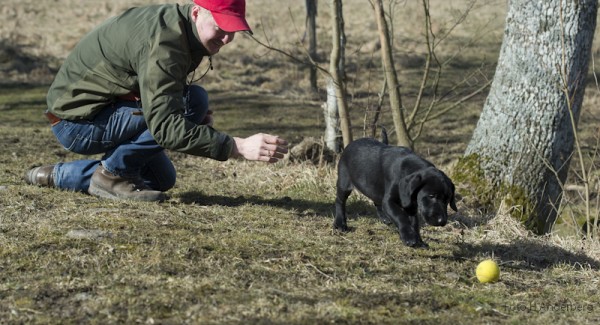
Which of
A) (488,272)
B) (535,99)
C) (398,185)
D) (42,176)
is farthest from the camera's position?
(535,99)

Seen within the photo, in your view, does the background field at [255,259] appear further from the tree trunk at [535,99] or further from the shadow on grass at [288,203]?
the tree trunk at [535,99]

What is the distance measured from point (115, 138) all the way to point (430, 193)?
2.42 m

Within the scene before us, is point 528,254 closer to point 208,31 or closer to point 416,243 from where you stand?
point 416,243

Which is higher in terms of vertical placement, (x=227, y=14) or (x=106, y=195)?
(x=227, y=14)

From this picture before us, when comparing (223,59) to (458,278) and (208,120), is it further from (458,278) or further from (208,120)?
(458,278)

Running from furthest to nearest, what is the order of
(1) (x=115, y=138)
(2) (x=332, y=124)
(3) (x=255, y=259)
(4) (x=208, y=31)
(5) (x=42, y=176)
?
(2) (x=332, y=124) < (5) (x=42, y=176) < (1) (x=115, y=138) < (4) (x=208, y=31) < (3) (x=255, y=259)

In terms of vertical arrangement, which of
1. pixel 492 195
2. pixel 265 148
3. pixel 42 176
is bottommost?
pixel 492 195

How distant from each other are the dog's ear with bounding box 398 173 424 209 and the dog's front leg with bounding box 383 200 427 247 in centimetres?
9

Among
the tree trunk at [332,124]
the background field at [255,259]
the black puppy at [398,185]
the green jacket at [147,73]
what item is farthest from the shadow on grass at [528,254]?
the tree trunk at [332,124]

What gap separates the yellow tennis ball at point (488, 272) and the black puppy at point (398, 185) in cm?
47

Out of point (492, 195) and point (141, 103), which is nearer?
point (141, 103)

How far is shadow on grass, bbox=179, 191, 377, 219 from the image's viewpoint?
23.5ft

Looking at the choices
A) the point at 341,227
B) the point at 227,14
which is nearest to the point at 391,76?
the point at 341,227

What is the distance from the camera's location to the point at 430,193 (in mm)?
5691
